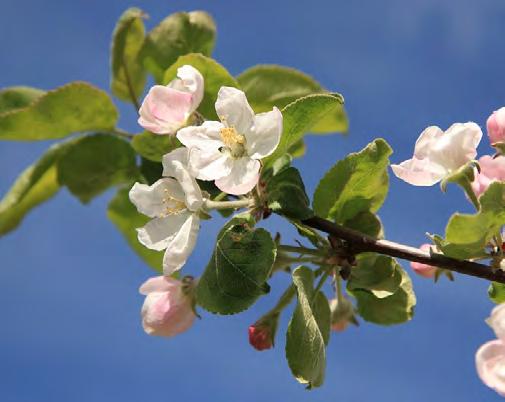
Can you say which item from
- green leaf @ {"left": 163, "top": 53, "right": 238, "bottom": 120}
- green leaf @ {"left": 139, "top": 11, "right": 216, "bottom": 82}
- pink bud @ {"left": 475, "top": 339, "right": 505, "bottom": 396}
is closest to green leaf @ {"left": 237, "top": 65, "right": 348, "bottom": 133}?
green leaf @ {"left": 139, "top": 11, "right": 216, "bottom": 82}

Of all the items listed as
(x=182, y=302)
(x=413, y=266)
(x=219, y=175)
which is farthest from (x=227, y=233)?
(x=413, y=266)

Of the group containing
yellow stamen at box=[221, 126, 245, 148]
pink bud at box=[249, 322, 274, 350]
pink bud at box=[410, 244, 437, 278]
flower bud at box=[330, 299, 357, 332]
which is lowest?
pink bud at box=[249, 322, 274, 350]

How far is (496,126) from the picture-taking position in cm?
132

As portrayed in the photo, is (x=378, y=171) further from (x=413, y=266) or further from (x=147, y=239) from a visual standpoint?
(x=147, y=239)

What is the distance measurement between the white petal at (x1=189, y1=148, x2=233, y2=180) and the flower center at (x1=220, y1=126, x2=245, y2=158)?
2 cm

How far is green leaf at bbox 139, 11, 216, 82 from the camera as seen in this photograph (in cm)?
184

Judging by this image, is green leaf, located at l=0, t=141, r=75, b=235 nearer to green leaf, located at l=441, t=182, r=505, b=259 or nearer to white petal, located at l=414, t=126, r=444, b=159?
white petal, located at l=414, t=126, r=444, b=159

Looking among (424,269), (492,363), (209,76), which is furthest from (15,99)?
(492,363)

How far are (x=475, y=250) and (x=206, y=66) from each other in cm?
64

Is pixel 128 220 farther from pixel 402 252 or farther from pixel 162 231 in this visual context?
pixel 402 252

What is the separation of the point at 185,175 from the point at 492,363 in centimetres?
57

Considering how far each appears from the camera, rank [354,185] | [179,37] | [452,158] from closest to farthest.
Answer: [452,158]
[354,185]
[179,37]

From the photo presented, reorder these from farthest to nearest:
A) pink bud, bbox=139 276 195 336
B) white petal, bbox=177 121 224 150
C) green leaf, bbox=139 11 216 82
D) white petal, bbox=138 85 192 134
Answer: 1. green leaf, bbox=139 11 216 82
2. pink bud, bbox=139 276 195 336
3. white petal, bbox=138 85 192 134
4. white petal, bbox=177 121 224 150

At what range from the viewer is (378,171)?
144 cm
